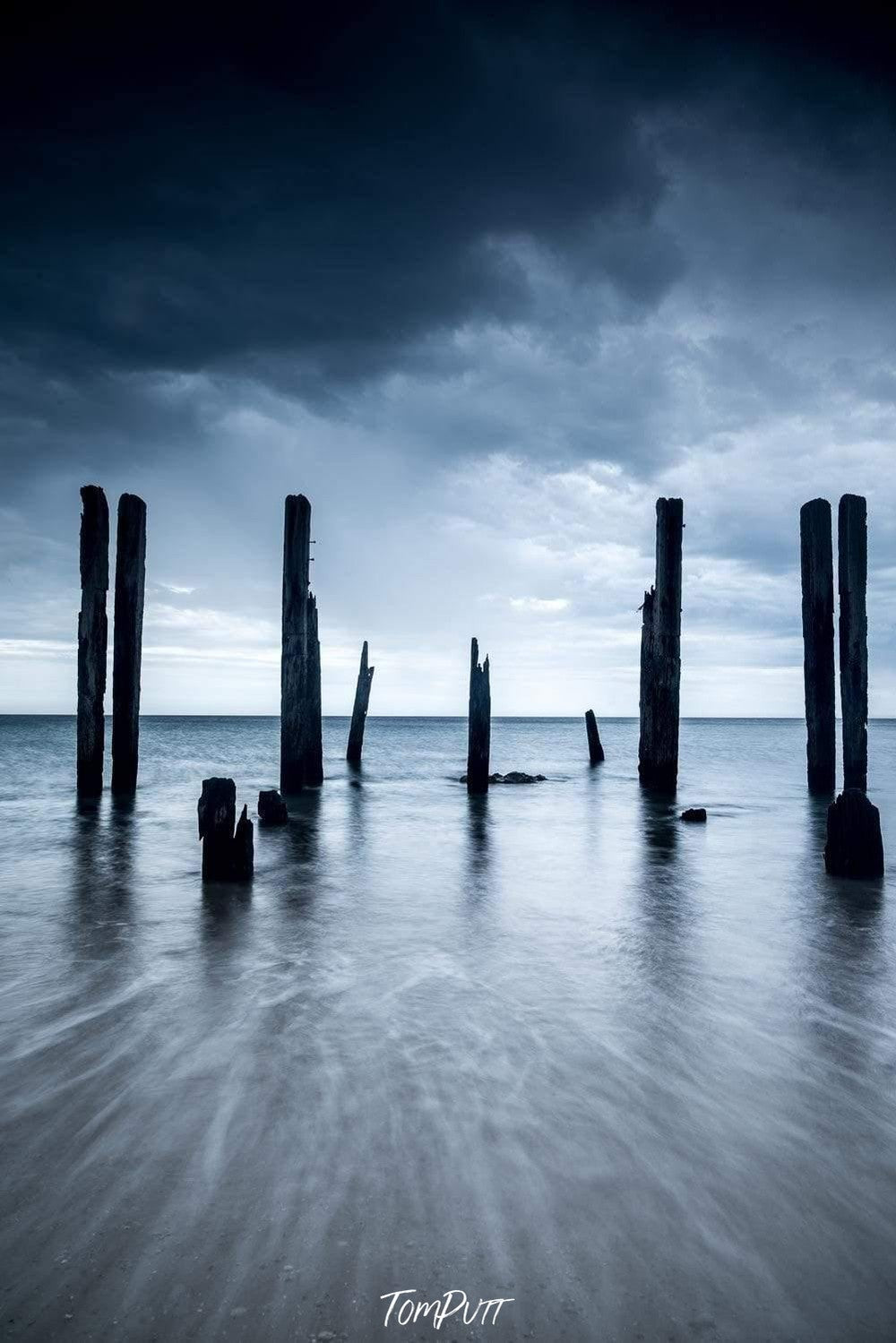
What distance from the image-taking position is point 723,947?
5.09 meters

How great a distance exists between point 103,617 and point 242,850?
7074 mm

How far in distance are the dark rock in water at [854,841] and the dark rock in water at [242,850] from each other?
19.0 ft

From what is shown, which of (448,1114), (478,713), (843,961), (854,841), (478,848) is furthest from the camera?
(478,713)

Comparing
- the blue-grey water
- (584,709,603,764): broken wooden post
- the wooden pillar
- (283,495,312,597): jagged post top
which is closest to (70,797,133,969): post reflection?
the blue-grey water

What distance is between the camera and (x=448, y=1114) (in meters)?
2.72

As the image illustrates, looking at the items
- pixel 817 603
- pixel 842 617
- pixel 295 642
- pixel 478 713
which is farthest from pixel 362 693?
pixel 842 617

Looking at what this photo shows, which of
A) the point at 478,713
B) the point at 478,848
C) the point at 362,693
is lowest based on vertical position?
the point at 478,848

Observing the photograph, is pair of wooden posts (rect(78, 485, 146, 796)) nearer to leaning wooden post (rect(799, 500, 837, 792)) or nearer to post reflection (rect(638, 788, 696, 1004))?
post reflection (rect(638, 788, 696, 1004))

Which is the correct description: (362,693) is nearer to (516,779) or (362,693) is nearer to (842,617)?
(516,779)

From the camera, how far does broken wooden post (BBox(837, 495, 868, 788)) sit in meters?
12.4

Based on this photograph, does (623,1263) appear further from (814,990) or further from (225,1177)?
(814,990)

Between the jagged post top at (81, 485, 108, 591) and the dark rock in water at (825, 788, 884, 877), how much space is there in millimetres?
11410

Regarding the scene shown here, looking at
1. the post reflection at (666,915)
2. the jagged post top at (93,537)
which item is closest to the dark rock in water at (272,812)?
the jagged post top at (93,537)

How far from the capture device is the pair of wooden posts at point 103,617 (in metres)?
12.1
